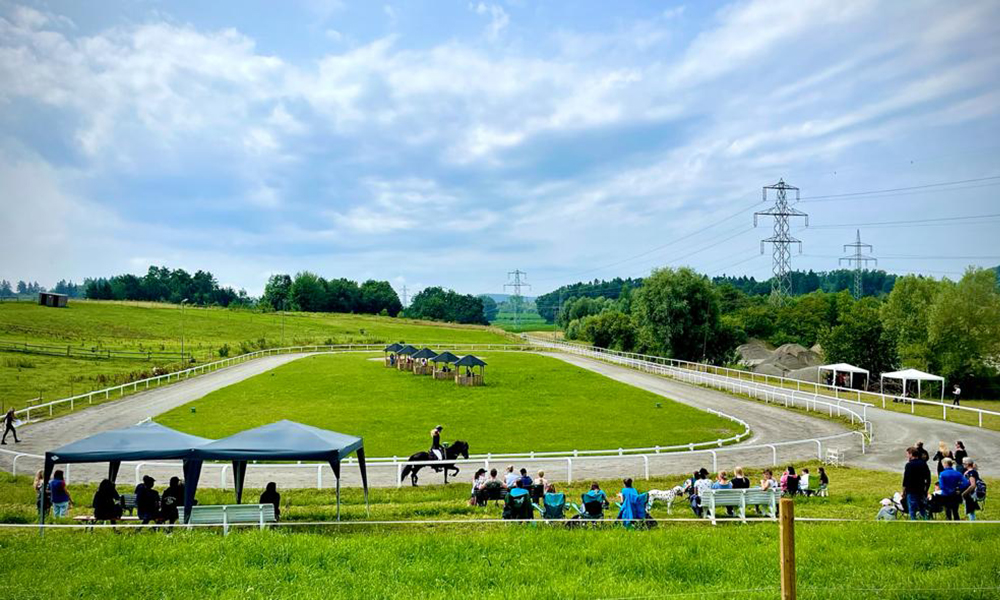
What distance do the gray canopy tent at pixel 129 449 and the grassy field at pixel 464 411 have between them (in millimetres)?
11330

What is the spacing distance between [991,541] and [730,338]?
70960 mm

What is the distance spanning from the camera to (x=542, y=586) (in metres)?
9.40

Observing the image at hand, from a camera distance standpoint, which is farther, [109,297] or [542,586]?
[109,297]

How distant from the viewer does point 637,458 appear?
24.2 m

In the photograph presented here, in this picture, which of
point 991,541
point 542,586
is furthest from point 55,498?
point 991,541

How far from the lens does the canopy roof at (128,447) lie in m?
14.4

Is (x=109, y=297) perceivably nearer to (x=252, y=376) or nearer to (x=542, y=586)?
(x=252, y=376)

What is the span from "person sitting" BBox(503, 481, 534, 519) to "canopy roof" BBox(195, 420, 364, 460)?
390 cm

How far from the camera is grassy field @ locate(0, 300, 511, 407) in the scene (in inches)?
2008

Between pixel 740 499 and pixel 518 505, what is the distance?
485cm

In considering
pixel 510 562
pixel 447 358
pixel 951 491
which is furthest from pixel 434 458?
pixel 447 358

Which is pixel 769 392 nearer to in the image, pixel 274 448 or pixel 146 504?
pixel 274 448

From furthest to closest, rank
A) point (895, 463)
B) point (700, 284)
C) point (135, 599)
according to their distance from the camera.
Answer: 1. point (700, 284)
2. point (895, 463)
3. point (135, 599)

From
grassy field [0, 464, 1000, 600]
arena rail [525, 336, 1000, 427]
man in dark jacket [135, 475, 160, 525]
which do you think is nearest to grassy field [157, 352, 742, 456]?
arena rail [525, 336, 1000, 427]
